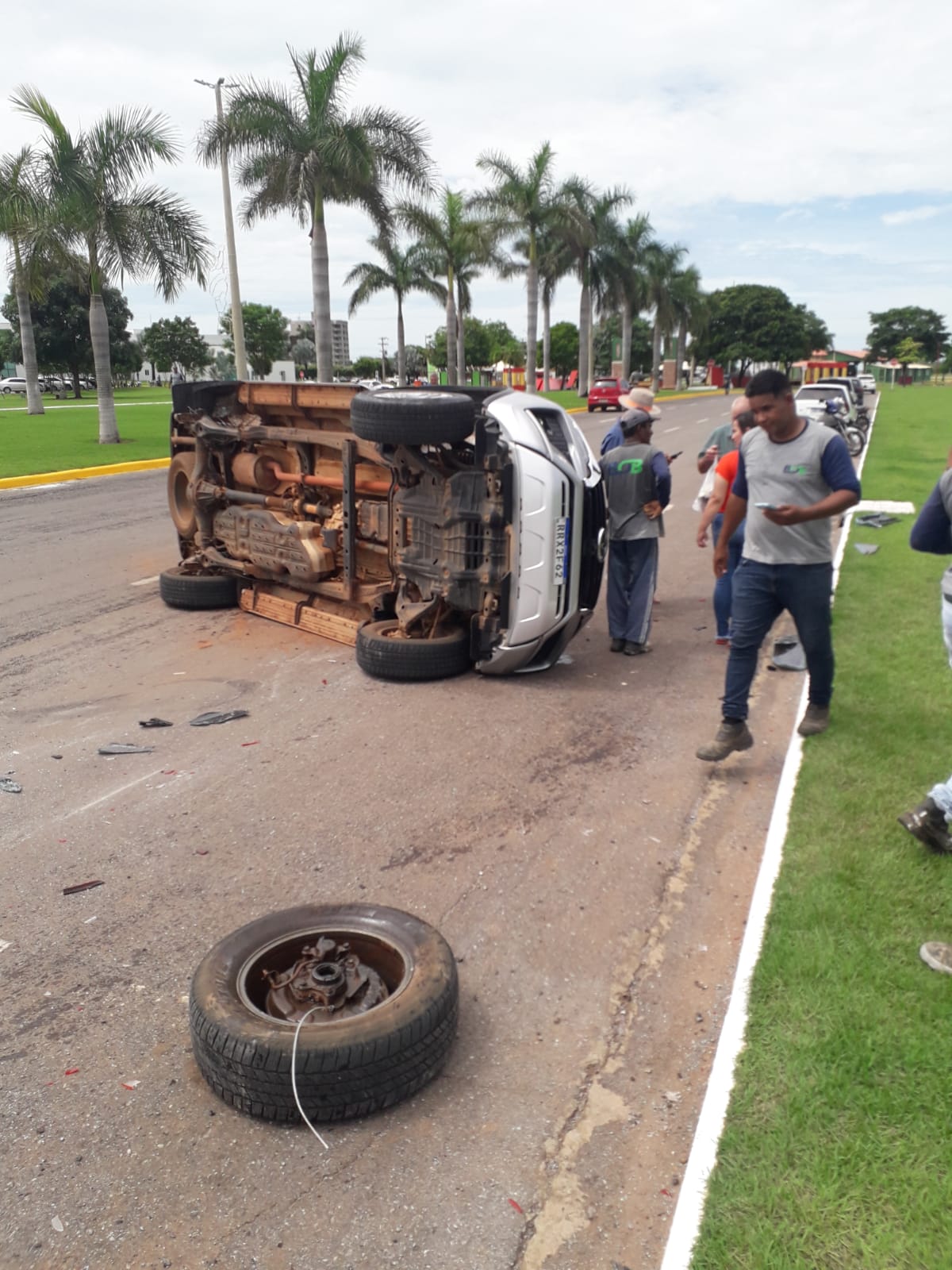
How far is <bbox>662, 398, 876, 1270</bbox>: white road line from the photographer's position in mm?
2320

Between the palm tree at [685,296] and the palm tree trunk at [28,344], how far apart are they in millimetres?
43045

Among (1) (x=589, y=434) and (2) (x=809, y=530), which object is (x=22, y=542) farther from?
(1) (x=589, y=434)

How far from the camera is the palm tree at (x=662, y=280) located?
57.8 metres

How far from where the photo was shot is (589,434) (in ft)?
89.3

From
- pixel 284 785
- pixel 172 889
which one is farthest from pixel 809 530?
pixel 172 889

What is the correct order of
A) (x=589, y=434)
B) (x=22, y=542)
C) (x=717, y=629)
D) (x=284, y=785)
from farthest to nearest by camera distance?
(x=589, y=434) → (x=22, y=542) → (x=717, y=629) → (x=284, y=785)

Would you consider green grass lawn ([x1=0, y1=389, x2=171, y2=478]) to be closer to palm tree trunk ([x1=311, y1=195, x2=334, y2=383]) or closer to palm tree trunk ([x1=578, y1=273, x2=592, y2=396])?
palm tree trunk ([x1=311, y1=195, x2=334, y2=383])

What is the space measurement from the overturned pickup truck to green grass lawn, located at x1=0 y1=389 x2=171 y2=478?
12.5 metres

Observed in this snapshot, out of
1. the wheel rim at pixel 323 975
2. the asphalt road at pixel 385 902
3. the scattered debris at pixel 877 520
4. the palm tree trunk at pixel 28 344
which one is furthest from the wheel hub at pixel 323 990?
the palm tree trunk at pixel 28 344

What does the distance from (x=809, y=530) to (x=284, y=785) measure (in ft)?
9.87

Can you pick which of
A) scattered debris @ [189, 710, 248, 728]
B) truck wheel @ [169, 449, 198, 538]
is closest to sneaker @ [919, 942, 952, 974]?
scattered debris @ [189, 710, 248, 728]

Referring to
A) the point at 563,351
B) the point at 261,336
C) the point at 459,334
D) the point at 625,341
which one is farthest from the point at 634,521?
the point at 563,351

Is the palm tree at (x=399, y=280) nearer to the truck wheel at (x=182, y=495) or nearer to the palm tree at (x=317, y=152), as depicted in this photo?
the palm tree at (x=317, y=152)

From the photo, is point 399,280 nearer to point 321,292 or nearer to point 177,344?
point 321,292
